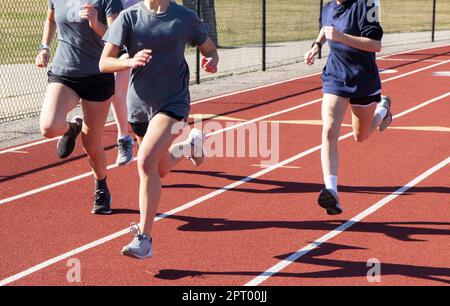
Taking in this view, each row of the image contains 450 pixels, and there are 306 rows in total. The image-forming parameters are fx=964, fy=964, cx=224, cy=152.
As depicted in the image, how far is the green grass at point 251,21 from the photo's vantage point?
2602 cm

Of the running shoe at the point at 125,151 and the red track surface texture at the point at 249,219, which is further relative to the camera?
the running shoe at the point at 125,151

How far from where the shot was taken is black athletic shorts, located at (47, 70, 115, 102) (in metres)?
8.16

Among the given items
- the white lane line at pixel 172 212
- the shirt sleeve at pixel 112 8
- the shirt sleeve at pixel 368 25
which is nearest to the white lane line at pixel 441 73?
the white lane line at pixel 172 212

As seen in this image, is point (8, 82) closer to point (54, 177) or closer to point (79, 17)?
point (54, 177)

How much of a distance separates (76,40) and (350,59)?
235 cm

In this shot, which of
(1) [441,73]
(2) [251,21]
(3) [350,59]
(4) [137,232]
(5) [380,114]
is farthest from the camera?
(2) [251,21]

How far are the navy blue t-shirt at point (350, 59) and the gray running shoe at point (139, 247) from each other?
7.86ft

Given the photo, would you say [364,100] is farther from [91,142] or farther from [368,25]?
[91,142]

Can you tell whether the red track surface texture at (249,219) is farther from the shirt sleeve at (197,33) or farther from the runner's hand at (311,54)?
the shirt sleeve at (197,33)

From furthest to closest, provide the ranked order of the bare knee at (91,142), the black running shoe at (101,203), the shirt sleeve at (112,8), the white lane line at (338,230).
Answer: the black running shoe at (101,203)
the bare knee at (91,142)
the shirt sleeve at (112,8)
the white lane line at (338,230)

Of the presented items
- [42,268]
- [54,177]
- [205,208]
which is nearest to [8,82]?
[54,177]

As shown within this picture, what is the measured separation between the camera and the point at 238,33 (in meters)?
31.8

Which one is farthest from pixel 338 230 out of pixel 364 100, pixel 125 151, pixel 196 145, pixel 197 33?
pixel 125 151

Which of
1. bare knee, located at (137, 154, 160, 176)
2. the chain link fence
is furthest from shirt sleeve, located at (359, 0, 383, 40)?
the chain link fence
